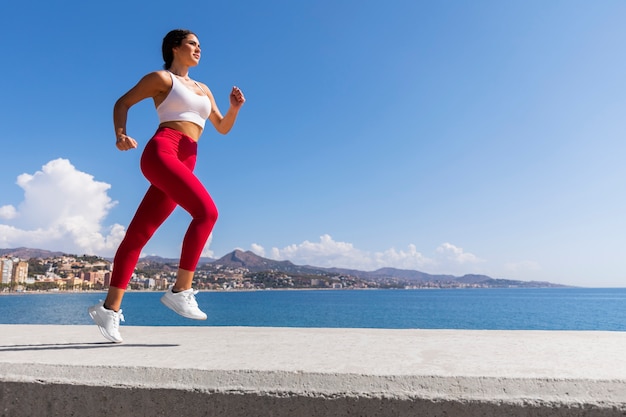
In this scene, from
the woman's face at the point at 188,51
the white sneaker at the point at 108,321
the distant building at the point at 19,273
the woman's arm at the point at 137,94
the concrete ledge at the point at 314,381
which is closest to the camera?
the concrete ledge at the point at 314,381

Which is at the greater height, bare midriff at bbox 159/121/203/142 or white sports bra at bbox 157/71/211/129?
white sports bra at bbox 157/71/211/129

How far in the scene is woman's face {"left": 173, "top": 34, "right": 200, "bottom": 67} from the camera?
4.24m

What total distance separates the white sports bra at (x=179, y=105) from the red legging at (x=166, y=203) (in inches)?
5.9

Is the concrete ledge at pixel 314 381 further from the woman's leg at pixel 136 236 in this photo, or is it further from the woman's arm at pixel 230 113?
the woman's arm at pixel 230 113

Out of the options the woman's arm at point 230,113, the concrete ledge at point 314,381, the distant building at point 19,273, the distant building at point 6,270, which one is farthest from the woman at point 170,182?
the distant building at point 19,273

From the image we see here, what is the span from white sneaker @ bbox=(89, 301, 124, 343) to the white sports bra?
1548 mm

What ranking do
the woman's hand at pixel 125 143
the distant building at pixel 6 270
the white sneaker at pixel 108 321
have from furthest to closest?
1. the distant building at pixel 6 270
2. the woman's hand at pixel 125 143
3. the white sneaker at pixel 108 321

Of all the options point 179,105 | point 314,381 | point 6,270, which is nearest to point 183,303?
point 179,105

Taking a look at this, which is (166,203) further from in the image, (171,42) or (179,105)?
(171,42)

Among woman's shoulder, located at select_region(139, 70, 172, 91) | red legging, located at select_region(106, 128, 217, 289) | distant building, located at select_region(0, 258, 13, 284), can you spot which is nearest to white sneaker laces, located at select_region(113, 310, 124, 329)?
red legging, located at select_region(106, 128, 217, 289)

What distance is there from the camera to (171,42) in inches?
169

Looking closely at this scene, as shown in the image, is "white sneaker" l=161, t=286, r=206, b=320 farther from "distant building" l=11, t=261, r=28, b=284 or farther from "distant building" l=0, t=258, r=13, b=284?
"distant building" l=11, t=261, r=28, b=284

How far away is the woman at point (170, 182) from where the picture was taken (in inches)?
142

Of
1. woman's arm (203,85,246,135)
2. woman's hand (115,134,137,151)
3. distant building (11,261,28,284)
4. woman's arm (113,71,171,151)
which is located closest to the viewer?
woman's hand (115,134,137,151)
